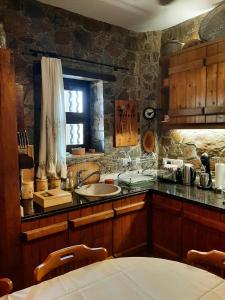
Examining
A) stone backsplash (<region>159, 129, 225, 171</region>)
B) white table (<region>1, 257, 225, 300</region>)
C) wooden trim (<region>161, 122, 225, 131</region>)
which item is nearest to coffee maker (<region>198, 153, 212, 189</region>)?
stone backsplash (<region>159, 129, 225, 171</region>)

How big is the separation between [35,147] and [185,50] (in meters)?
1.82

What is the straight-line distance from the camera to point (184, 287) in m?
1.08

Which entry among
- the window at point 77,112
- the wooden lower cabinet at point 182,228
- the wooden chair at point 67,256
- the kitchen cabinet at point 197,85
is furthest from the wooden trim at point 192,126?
the wooden chair at point 67,256

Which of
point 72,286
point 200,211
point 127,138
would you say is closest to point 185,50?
point 127,138

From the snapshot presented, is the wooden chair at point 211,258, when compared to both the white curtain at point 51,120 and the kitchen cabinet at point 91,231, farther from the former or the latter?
the white curtain at point 51,120

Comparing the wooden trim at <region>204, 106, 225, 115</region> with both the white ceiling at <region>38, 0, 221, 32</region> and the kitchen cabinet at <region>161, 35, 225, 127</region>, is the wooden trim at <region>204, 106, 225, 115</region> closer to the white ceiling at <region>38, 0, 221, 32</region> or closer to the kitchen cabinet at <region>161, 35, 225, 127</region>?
the kitchen cabinet at <region>161, 35, 225, 127</region>

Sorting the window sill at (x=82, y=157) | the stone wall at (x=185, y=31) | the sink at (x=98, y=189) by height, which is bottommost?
the sink at (x=98, y=189)

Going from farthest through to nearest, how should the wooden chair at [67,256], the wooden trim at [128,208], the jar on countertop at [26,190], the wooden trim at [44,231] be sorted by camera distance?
the wooden trim at [128,208] < the jar on countertop at [26,190] < the wooden trim at [44,231] < the wooden chair at [67,256]

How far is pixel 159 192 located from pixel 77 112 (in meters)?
1.28

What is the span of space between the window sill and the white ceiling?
1.47 meters

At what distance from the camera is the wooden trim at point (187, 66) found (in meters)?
2.45

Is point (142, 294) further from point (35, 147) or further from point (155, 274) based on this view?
point (35, 147)

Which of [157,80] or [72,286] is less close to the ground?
[157,80]

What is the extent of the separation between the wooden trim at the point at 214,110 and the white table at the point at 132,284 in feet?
5.10
